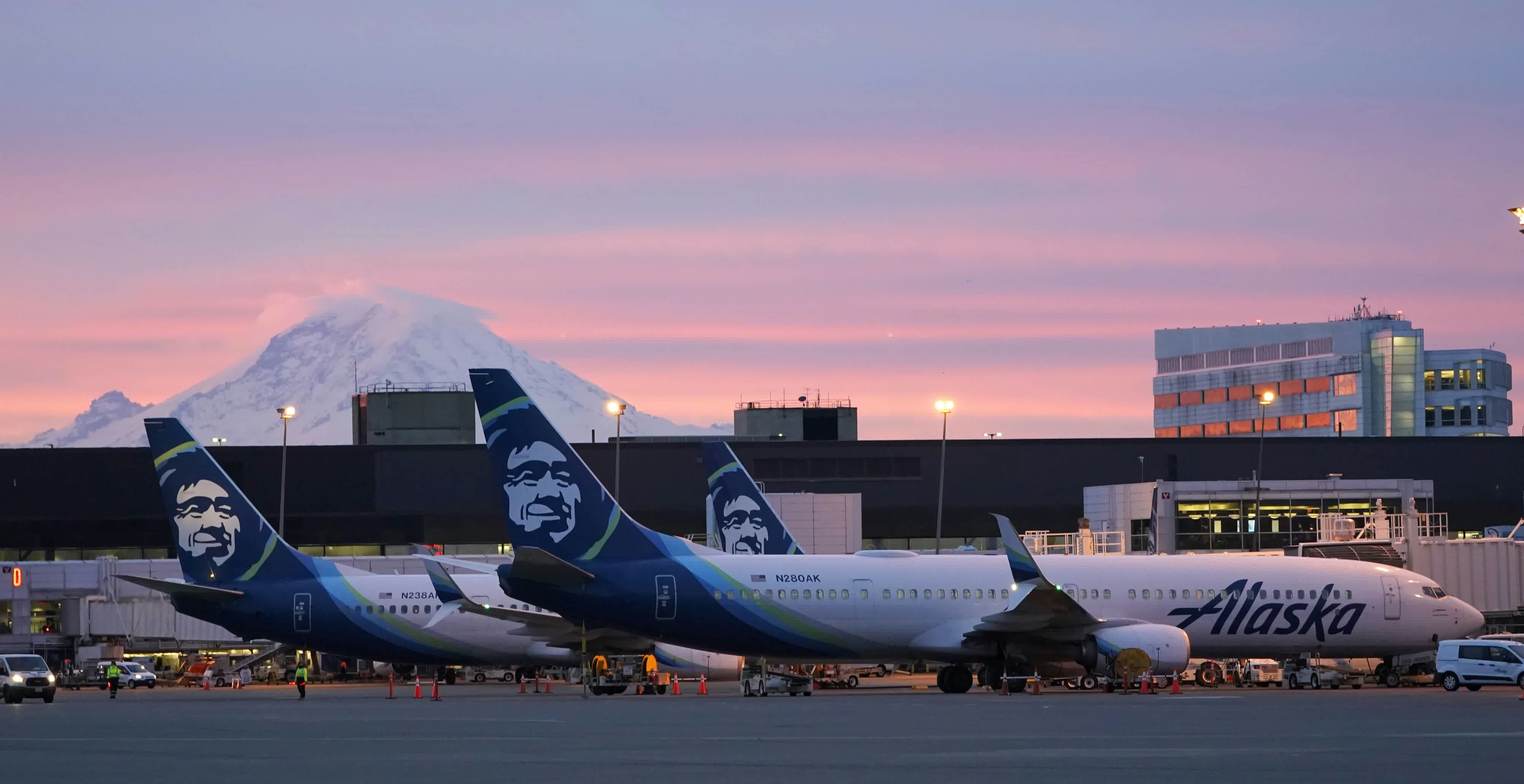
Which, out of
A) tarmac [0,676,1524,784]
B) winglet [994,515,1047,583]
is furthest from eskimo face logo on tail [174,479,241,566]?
winglet [994,515,1047,583]

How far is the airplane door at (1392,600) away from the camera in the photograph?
171ft

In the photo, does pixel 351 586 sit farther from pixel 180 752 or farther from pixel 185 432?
pixel 180 752

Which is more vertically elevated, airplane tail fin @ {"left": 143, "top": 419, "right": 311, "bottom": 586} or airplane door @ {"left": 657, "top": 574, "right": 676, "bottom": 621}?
airplane tail fin @ {"left": 143, "top": 419, "right": 311, "bottom": 586}

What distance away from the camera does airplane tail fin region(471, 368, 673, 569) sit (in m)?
46.2

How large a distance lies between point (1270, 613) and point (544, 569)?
19512 mm

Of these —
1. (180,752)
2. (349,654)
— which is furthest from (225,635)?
(180,752)

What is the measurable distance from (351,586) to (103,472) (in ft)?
173

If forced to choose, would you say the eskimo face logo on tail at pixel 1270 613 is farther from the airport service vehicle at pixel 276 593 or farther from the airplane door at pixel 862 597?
the airport service vehicle at pixel 276 593

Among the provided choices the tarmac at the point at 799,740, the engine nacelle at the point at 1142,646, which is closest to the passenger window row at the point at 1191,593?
the engine nacelle at the point at 1142,646

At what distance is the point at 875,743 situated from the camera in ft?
89.8

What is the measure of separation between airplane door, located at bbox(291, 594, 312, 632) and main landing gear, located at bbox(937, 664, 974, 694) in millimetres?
18128

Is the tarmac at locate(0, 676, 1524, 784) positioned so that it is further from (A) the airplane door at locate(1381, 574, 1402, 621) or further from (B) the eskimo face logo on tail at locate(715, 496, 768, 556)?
(B) the eskimo face logo on tail at locate(715, 496, 768, 556)

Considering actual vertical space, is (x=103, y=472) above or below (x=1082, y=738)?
above

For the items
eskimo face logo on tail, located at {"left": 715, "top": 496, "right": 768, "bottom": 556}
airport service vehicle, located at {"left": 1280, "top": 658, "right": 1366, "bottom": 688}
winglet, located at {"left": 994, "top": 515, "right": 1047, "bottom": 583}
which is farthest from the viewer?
eskimo face logo on tail, located at {"left": 715, "top": 496, "right": 768, "bottom": 556}
